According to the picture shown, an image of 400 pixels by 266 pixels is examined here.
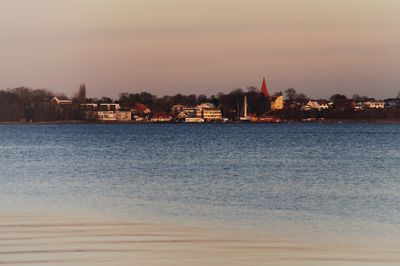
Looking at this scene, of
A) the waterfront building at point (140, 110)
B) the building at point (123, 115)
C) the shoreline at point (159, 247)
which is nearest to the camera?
the shoreline at point (159, 247)

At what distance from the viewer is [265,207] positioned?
64.9ft

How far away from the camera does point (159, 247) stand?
13.0 meters

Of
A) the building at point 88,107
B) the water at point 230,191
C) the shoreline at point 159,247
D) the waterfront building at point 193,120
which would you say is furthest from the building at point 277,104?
the shoreline at point 159,247

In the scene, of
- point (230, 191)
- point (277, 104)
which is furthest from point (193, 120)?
point (230, 191)

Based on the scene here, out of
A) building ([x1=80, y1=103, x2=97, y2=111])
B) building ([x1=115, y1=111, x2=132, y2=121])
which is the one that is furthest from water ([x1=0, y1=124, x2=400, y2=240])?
building ([x1=115, y1=111, x2=132, y2=121])

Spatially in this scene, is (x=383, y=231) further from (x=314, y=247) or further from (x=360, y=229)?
(x=314, y=247)

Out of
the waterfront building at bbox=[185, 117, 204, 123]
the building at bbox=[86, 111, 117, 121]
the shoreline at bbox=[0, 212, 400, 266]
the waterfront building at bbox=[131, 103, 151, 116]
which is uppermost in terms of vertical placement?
the shoreline at bbox=[0, 212, 400, 266]

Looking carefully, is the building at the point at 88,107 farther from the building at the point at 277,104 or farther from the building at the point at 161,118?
the building at the point at 277,104

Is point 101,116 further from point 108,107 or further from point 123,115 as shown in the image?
point 123,115

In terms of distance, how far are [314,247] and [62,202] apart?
927 cm

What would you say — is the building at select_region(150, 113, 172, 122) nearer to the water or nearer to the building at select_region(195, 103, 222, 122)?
the building at select_region(195, 103, 222, 122)

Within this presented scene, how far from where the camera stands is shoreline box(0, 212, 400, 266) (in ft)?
38.4

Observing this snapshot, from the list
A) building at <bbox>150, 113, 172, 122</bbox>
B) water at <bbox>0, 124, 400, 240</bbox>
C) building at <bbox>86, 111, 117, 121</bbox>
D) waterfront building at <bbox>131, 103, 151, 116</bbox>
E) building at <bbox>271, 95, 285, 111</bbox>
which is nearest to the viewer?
water at <bbox>0, 124, 400, 240</bbox>

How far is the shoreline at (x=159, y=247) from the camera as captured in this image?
11695mm
